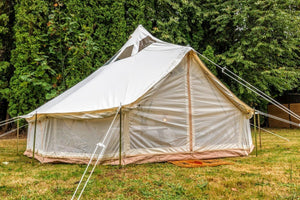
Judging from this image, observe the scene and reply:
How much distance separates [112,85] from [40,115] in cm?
152

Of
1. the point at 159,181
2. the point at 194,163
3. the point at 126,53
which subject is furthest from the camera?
the point at 126,53

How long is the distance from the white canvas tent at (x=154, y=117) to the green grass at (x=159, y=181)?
15.0 inches

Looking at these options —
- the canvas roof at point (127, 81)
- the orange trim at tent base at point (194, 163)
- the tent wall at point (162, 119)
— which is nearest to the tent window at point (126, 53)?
the canvas roof at point (127, 81)

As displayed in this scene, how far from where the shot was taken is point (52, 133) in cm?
470

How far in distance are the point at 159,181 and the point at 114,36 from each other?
7842mm

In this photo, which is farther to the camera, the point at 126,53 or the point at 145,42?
the point at 126,53

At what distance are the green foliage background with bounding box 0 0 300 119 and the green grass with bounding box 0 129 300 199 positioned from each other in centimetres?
515

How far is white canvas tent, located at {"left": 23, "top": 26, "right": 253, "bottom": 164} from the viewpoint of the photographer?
4168 mm

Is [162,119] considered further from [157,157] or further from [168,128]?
[157,157]

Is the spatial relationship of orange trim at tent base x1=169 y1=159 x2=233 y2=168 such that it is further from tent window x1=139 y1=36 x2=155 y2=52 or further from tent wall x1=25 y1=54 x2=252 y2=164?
tent window x1=139 y1=36 x2=155 y2=52

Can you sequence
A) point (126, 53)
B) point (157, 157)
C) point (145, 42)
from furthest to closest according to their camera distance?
point (126, 53) < point (145, 42) < point (157, 157)

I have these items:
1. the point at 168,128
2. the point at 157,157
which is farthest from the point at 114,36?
the point at 157,157

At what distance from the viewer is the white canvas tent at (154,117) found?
4.17m

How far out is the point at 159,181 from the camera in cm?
307
